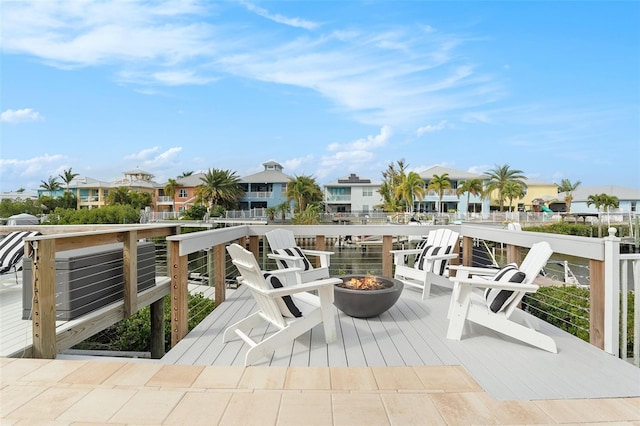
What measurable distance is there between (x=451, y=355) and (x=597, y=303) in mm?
1261

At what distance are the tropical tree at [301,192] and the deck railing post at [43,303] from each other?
112ft

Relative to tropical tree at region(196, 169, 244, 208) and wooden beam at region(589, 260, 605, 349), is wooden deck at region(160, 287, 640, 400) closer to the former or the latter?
wooden beam at region(589, 260, 605, 349)

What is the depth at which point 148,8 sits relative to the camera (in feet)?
22.4

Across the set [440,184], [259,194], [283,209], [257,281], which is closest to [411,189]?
[440,184]

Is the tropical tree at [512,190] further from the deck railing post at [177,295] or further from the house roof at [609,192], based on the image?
the deck railing post at [177,295]

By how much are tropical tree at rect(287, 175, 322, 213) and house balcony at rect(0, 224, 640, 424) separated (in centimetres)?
3349

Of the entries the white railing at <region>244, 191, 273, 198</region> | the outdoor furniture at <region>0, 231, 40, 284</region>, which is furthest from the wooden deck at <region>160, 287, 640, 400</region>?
the white railing at <region>244, 191, 273, 198</region>

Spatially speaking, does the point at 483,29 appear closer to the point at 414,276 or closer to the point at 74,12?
the point at 414,276

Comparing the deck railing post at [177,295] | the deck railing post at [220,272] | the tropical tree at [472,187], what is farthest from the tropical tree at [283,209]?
the deck railing post at [177,295]

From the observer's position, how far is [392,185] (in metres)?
41.0

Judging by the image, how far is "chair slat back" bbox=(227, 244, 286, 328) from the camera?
285 cm

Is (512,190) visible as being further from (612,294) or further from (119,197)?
(119,197)

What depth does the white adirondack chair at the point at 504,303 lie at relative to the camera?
296 cm

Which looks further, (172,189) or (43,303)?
(172,189)
